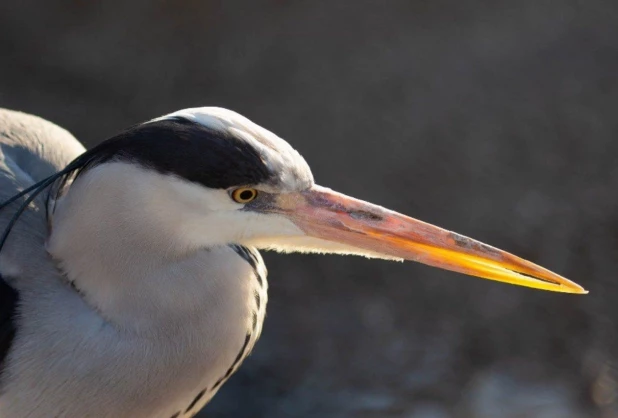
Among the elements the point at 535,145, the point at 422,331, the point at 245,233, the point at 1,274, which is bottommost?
the point at 422,331

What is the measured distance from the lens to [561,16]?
412 centimetres

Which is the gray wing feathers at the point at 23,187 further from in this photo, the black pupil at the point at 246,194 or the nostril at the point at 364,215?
the nostril at the point at 364,215

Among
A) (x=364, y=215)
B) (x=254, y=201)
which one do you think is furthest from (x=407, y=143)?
(x=254, y=201)

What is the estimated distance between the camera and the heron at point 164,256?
169 centimetres

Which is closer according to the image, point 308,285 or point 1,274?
point 1,274

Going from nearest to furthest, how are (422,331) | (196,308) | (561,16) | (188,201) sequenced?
(188,201) < (196,308) < (422,331) < (561,16)

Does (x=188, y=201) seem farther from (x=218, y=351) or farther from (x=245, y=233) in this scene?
(x=218, y=351)

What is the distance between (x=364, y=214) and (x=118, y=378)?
0.58 meters

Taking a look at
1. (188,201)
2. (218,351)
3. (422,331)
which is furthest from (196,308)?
(422,331)

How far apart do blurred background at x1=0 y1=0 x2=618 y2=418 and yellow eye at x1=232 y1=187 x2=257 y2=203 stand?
136 cm

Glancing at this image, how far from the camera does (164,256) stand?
69.1 inches

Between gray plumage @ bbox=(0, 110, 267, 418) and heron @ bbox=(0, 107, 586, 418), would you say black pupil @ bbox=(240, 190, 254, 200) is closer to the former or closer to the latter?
heron @ bbox=(0, 107, 586, 418)

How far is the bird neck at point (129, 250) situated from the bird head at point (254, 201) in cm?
1

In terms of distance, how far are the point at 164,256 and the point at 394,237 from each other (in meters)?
0.45
